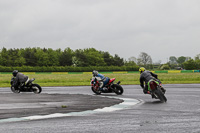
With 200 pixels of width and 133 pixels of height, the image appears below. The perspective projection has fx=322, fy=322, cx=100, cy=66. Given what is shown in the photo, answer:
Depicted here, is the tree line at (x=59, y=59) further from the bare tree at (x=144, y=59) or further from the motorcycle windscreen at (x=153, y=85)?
the motorcycle windscreen at (x=153, y=85)

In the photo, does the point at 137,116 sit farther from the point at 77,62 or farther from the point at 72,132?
the point at 77,62

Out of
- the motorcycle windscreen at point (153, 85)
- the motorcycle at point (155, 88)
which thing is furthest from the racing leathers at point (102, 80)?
the motorcycle windscreen at point (153, 85)

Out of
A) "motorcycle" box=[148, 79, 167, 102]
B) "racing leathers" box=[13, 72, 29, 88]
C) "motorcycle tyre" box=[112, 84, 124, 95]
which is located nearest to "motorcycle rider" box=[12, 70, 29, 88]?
"racing leathers" box=[13, 72, 29, 88]

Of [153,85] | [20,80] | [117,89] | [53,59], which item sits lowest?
[117,89]

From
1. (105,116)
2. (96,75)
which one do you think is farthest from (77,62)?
(105,116)

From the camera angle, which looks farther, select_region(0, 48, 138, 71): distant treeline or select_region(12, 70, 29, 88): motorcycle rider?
select_region(0, 48, 138, 71): distant treeline

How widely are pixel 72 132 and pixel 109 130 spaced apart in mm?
755

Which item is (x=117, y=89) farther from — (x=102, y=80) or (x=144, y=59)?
(x=144, y=59)

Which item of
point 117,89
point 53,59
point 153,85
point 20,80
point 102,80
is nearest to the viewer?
point 153,85

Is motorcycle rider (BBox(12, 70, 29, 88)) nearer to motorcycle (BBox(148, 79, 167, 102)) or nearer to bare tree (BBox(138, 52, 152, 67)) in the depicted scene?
motorcycle (BBox(148, 79, 167, 102))

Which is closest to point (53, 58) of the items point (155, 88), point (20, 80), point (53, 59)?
point (53, 59)

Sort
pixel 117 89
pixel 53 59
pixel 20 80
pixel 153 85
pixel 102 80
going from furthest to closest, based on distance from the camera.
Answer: pixel 53 59 → pixel 20 80 → pixel 102 80 → pixel 117 89 → pixel 153 85

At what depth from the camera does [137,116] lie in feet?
28.2

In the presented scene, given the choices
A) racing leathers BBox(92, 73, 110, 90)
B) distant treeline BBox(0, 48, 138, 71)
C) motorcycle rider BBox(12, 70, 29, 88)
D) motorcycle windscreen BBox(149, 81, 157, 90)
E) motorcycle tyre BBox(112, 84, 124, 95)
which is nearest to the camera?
motorcycle windscreen BBox(149, 81, 157, 90)
